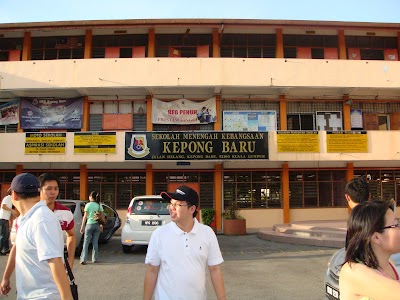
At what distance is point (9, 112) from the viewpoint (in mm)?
18844

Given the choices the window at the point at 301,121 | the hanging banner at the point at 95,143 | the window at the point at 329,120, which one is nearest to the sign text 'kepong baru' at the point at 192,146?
the hanging banner at the point at 95,143

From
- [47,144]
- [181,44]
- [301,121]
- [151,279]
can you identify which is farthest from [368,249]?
[181,44]

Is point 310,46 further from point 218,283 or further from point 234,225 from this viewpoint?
point 218,283

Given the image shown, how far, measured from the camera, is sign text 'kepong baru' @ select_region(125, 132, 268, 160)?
17.2 m

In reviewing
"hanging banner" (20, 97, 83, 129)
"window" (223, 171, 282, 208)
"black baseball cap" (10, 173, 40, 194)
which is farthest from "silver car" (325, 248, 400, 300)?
"hanging banner" (20, 97, 83, 129)

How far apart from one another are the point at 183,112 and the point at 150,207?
28.9 feet

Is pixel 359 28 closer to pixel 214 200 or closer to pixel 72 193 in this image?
pixel 214 200

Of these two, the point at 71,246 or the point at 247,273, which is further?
the point at 247,273

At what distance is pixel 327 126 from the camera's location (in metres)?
18.9

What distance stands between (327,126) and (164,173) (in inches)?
333

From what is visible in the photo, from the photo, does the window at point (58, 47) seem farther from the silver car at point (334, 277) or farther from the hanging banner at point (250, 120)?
the silver car at point (334, 277)

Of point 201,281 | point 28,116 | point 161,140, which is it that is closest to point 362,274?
point 201,281

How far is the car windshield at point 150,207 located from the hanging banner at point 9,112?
11.3 metres

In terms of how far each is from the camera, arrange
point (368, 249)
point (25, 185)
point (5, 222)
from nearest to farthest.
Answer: point (368, 249), point (25, 185), point (5, 222)
